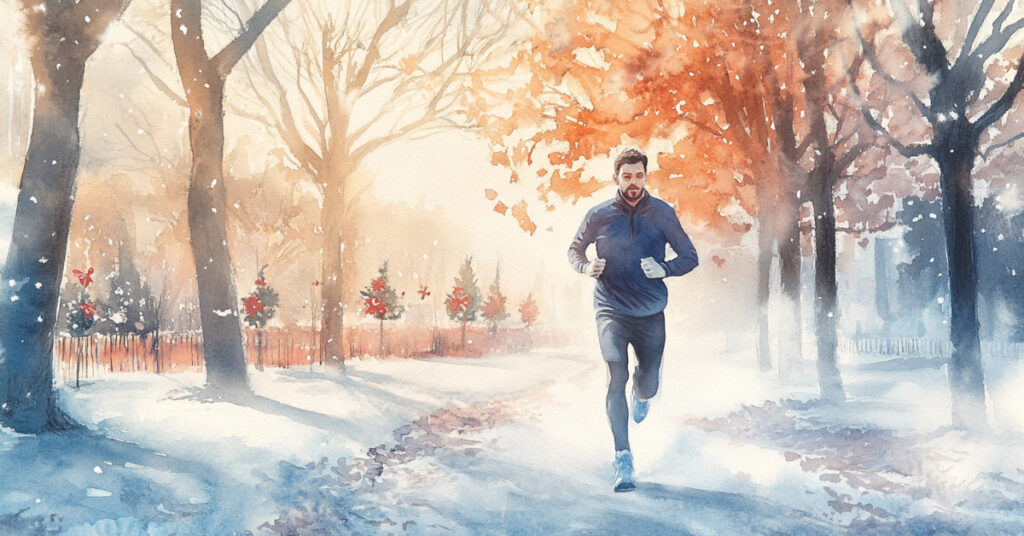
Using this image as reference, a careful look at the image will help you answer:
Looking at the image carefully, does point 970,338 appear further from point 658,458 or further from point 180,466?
point 180,466

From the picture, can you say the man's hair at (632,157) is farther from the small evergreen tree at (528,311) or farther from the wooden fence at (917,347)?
the small evergreen tree at (528,311)

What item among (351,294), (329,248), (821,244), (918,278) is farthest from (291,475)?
(351,294)

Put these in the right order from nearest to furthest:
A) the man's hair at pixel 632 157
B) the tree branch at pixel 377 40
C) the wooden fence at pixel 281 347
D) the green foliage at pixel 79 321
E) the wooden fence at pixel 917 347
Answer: the man's hair at pixel 632 157
the tree branch at pixel 377 40
the green foliage at pixel 79 321
the wooden fence at pixel 281 347
the wooden fence at pixel 917 347

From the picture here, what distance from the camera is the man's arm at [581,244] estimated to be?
6.33 m

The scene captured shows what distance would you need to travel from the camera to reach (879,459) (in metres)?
7.17

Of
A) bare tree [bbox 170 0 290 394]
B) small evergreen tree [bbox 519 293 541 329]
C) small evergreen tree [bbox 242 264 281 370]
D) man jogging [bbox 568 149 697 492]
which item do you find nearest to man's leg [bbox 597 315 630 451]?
man jogging [bbox 568 149 697 492]

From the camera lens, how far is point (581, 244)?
643 centimetres

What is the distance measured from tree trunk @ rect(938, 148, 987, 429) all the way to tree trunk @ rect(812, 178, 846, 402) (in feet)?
9.48

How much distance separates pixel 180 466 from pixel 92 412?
98.2 inches

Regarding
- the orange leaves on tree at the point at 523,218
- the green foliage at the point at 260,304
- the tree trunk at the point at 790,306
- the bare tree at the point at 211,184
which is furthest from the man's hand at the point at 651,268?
the green foliage at the point at 260,304

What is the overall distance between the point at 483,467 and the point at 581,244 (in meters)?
2.12

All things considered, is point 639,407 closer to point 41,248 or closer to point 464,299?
point 41,248

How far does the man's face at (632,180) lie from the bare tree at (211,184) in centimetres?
549

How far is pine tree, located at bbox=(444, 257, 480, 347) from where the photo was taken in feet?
92.3
